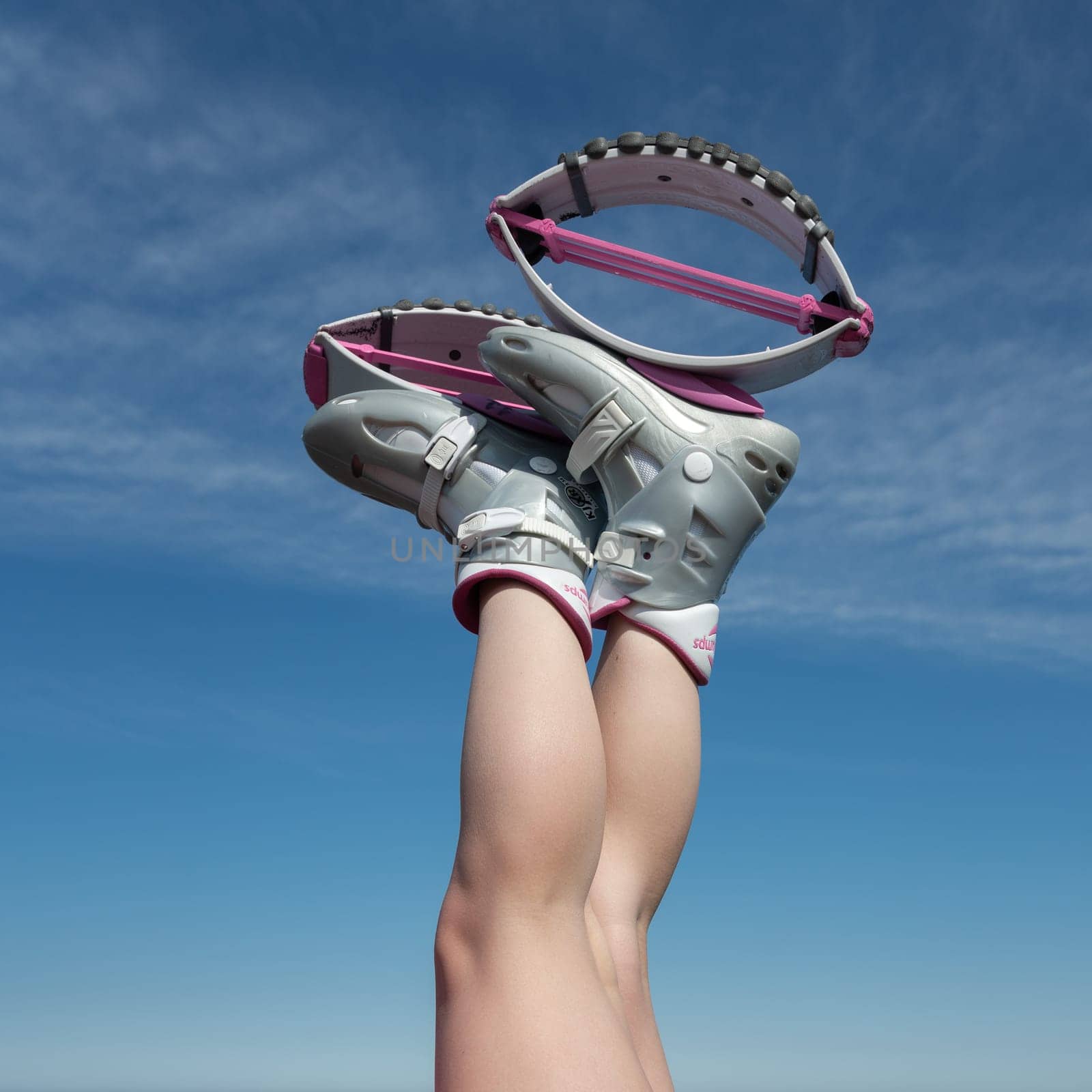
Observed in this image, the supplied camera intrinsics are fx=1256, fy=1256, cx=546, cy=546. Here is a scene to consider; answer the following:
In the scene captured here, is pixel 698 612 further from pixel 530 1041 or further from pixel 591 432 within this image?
pixel 530 1041

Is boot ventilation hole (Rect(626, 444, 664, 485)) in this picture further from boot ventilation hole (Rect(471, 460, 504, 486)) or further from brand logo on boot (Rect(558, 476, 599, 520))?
boot ventilation hole (Rect(471, 460, 504, 486))

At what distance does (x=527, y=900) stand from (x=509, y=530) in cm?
121

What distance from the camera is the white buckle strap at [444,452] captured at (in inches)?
181

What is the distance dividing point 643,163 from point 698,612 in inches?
68.8

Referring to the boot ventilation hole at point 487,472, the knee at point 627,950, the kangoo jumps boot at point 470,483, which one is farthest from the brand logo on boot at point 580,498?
the knee at point 627,950

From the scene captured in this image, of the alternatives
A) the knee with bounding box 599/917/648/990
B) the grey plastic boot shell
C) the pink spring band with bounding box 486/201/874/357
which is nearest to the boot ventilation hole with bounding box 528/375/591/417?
the grey plastic boot shell

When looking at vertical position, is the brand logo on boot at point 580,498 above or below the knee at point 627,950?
above

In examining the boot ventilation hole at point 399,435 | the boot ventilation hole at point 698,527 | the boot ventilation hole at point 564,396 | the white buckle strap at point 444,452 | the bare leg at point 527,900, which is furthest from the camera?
the boot ventilation hole at point 399,435

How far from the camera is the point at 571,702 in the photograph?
3.65 meters

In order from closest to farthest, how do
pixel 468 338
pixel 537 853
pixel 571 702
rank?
pixel 537 853 → pixel 571 702 → pixel 468 338

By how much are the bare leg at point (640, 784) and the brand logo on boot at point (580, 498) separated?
1.36 feet

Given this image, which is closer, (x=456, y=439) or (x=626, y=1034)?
(x=626, y=1034)

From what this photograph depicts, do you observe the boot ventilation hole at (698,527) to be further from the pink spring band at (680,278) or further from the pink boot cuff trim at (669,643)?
the pink spring band at (680,278)

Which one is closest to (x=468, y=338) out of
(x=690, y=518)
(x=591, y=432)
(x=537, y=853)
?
(x=591, y=432)
